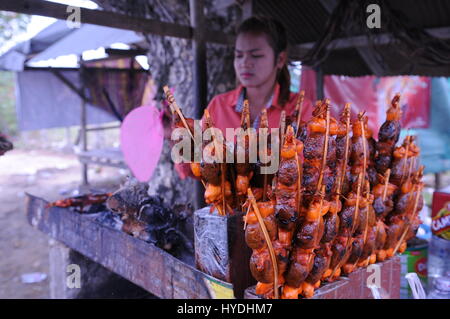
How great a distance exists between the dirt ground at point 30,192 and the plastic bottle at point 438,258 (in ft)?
6.26

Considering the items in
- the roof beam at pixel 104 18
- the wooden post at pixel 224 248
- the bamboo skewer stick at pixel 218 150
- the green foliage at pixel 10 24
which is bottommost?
the wooden post at pixel 224 248

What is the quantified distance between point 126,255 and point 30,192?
6762 mm

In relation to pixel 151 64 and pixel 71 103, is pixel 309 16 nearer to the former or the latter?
pixel 151 64

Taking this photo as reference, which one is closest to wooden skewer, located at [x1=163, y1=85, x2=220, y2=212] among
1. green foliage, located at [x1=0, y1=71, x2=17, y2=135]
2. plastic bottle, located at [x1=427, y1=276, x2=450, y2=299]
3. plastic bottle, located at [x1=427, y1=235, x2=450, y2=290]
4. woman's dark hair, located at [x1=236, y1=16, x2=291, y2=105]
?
woman's dark hair, located at [x1=236, y1=16, x2=291, y2=105]

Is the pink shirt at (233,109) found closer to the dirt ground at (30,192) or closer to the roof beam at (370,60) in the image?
the dirt ground at (30,192)

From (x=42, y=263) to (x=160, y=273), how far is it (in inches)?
143

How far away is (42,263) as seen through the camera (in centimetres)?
460

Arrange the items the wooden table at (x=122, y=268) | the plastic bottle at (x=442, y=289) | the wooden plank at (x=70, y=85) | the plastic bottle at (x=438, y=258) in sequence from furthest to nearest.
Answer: the wooden plank at (x=70, y=85)
the plastic bottle at (x=438, y=258)
the plastic bottle at (x=442, y=289)
the wooden table at (x=122, y=268)

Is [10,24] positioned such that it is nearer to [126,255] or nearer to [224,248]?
[126,255]

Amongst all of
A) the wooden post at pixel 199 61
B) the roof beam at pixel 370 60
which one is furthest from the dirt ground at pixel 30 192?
the roof beam at pixel 370 60

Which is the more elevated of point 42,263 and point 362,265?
point 362,265

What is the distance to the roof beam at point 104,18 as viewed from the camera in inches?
68.1

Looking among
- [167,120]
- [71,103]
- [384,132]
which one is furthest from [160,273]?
[71,103]

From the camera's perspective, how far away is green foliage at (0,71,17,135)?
13039mm
